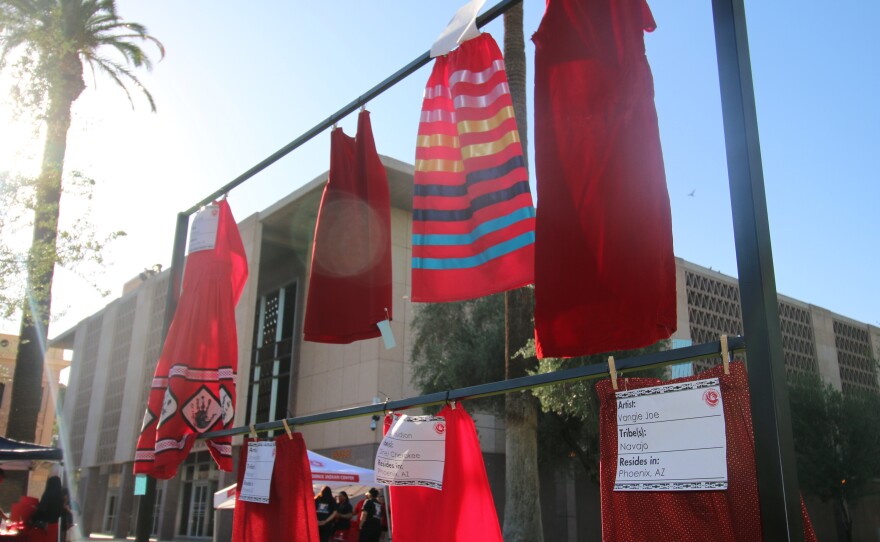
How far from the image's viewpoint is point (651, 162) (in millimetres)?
2902

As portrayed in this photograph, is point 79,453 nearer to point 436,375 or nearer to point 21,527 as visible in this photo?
point 436,375

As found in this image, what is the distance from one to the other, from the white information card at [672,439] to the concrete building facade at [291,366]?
643 inches

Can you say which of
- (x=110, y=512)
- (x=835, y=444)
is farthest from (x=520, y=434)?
(x=110, y=512)

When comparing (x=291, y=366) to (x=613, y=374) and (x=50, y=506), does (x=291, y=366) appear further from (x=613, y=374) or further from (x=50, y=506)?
(x=613, y=374)

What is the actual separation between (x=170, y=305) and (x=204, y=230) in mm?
774

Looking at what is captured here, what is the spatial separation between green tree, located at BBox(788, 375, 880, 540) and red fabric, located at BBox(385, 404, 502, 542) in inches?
1066

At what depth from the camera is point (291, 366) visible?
→ 1146 inches

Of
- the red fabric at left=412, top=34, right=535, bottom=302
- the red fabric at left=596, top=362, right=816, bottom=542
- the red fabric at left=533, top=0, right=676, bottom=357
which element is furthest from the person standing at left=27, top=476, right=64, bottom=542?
the red fabric at left=596, top=362, right=816, bottom=542

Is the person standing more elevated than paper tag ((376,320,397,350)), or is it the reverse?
paper tag ((376,320,397,350))

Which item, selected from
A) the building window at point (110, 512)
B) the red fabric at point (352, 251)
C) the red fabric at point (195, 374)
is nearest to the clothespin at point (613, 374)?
the red fabric at point (352, 251)

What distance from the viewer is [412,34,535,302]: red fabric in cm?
371

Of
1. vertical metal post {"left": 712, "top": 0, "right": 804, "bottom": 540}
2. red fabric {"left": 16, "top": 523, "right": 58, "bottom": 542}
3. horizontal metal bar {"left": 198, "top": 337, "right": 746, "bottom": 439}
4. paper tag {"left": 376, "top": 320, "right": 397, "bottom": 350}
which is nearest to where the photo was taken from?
vertical metal post {"left": 712, "top": 0, "right": 804, "bottom": 540}

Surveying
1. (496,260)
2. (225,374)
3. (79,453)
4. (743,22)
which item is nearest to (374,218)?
(496,260)

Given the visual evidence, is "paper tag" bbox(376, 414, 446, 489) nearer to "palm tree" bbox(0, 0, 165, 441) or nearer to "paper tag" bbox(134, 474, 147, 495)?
"paper tag" bbox(134, 474, 147, 495)
